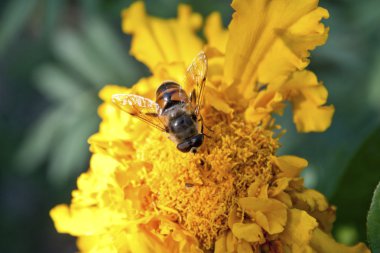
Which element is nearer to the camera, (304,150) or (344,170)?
(344,170)

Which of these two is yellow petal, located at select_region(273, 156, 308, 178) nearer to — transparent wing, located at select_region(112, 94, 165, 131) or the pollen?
the pollen

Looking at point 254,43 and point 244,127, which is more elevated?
point 254,43

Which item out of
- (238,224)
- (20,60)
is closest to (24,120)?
(20,60)

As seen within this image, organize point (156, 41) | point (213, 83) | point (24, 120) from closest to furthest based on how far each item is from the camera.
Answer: point (213, 83) → point (156, 41) → point (24, 120)

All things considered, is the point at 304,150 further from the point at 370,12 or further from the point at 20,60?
the point at 20,60

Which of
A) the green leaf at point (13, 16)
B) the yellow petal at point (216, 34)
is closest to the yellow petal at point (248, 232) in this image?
the yellow petal at point (216, 34)

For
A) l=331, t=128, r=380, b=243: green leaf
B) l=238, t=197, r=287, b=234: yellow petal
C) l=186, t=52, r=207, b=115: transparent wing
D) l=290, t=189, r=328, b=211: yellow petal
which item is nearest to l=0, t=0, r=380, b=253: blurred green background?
l=331, t=128, r=380, b=243: green leaf

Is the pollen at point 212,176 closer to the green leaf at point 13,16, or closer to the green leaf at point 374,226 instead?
the green leaf at point 374,226
